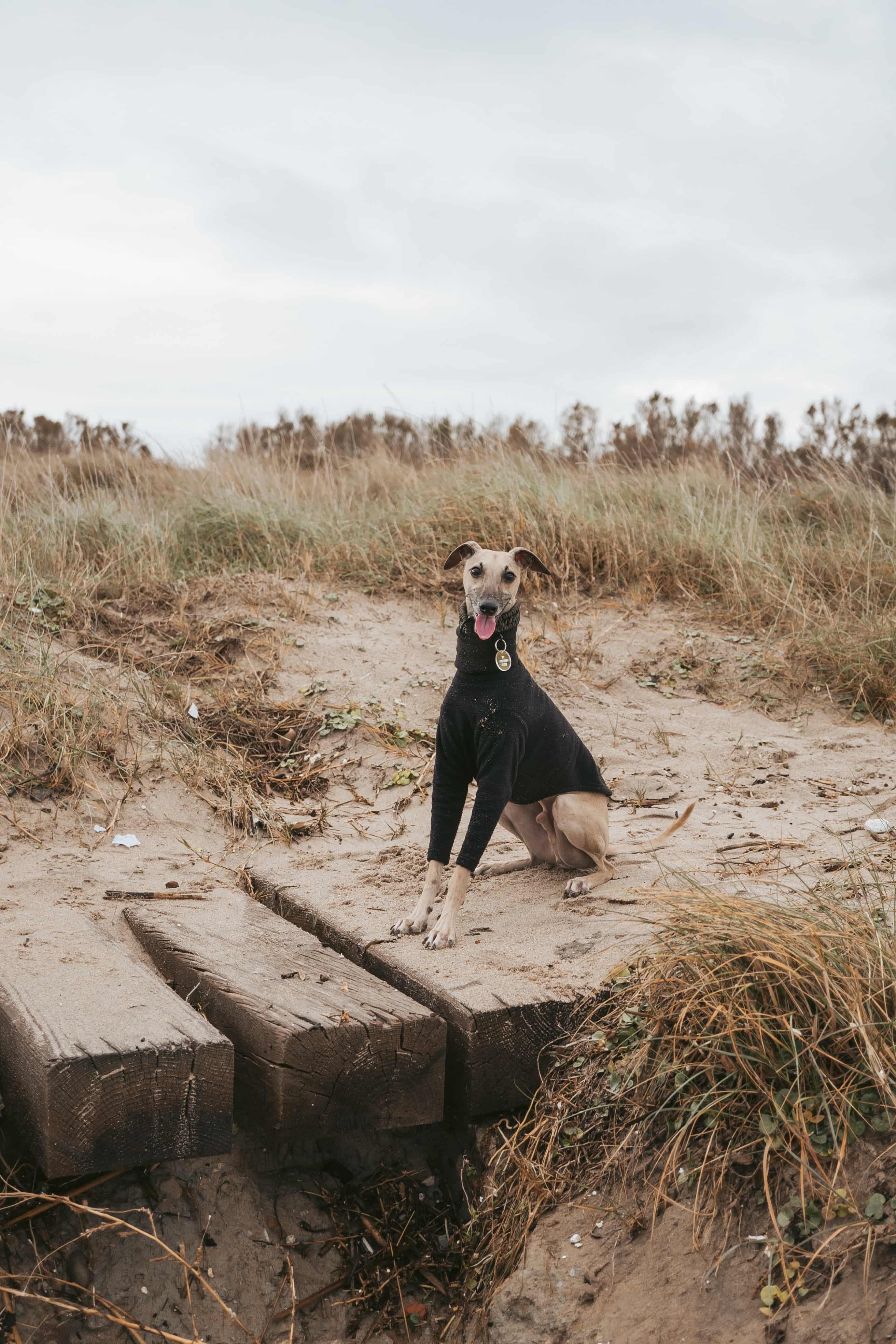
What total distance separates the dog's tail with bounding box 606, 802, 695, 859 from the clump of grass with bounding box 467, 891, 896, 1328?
1.27 meters

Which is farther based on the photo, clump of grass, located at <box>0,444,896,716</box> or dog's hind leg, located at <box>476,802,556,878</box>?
clump of grass, located at <box>0,444,896,716</box>

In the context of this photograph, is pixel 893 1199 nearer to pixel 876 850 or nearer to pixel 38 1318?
pixel 38 1318

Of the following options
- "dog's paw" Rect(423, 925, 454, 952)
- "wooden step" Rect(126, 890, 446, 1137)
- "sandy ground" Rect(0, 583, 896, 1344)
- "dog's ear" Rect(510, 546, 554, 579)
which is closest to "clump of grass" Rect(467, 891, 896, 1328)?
"sandy ground" Rect(0, 583, 896, 1344)

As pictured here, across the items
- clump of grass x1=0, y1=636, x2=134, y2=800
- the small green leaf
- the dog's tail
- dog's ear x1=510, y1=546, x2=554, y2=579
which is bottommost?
the small green leaf

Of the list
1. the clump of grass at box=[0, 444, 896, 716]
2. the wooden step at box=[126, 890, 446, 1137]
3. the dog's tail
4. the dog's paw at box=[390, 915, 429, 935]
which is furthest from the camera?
the clump of grass at box=[0, 444, 896, 716]

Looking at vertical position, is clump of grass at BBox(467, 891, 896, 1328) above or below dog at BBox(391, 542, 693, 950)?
below

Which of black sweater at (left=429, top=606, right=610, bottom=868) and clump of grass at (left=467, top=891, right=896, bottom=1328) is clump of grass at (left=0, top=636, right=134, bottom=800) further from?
clump of grass at (left=467, top=891, right=896, bottom=1328)

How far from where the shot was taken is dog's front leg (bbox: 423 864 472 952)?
11.3ft

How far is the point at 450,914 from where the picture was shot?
3498 millimetres

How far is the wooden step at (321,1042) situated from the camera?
2691 millimetres

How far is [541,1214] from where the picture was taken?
2.56 metres

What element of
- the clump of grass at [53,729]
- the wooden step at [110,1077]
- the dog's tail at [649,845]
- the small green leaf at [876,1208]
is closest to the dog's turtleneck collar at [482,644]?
the dog's tail at [649,845]

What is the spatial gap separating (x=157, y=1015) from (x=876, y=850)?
2821mm

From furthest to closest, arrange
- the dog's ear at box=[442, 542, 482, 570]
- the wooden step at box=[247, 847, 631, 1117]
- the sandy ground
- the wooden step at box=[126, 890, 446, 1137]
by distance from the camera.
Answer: the dog's ear at box=[442, 542, 482, 570], the wooden step at box=[247, 847, 631, 1117], the wooden step at box=[126, 890, 446, 1137], the sandy ground
